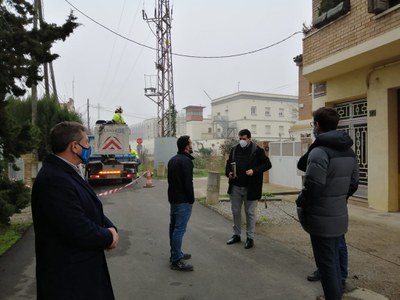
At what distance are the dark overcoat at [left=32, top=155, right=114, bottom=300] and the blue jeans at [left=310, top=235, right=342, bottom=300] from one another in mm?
2228

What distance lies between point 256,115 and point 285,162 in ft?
159

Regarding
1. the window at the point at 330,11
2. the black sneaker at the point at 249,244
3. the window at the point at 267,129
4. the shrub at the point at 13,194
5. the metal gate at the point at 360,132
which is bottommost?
the black sneaker at the point at 249,244

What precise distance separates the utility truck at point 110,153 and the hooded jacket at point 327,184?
1330 cm

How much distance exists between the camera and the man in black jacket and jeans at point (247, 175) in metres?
6.42

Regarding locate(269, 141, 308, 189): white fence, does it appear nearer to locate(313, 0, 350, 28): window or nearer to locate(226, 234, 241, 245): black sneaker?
locate(313, 0, 350, 28): window

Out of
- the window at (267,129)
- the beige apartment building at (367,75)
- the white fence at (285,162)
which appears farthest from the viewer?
the window at (267,129)

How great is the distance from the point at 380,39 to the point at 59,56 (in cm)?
672

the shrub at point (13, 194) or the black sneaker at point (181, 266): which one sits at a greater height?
the shrub at point (13, 194)

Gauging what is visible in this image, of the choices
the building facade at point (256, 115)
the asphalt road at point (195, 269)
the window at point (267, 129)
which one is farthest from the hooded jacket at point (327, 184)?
the window at point (267, 129)

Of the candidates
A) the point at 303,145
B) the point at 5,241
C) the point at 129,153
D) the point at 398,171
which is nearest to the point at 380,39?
the point at 398,171

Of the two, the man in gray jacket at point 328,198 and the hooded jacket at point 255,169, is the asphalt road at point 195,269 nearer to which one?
the man in gray jacket at point 328,198

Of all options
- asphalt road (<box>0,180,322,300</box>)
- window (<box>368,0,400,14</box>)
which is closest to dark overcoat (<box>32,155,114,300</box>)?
asphalt road (<box>0,180,322,300</box>)

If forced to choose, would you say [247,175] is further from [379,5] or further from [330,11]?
[330,11]

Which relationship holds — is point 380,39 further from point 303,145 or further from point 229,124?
point 229,124
